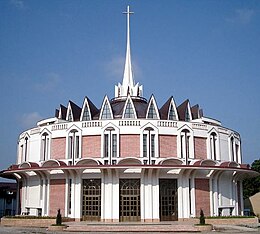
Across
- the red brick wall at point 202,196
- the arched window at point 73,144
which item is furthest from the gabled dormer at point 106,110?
the red brick wall at point 202,196

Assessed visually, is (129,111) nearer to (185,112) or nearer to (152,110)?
(152,110)

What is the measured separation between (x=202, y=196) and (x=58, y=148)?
1438 cm

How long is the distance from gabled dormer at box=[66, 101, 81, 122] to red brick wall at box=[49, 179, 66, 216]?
7.32m

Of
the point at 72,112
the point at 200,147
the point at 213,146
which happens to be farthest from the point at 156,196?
the point at 72,112

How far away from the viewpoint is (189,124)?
36.3m

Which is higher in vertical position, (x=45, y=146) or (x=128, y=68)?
(x=128, y=68)

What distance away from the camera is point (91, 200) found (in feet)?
110

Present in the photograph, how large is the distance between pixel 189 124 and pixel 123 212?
10407mm

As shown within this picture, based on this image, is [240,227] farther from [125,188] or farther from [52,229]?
[52,229]

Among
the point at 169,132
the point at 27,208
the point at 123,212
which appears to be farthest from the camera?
the point at 27,208

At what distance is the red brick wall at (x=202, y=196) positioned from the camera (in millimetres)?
34500

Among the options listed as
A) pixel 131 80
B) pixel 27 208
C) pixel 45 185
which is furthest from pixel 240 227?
pixel 131 80

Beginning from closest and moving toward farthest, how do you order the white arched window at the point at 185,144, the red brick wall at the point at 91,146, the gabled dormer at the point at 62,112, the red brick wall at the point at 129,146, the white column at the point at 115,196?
1. the white column at the point at 115,196
2. the red brick wall at the point at 129,146
3. the red brick wall at the point at 91,146
4. the white arched window at the point at 185,144
5. the gabled dormer at the point at 62,112

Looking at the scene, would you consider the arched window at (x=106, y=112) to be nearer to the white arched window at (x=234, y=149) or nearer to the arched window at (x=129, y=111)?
the arched window at (x=129, y=111)
